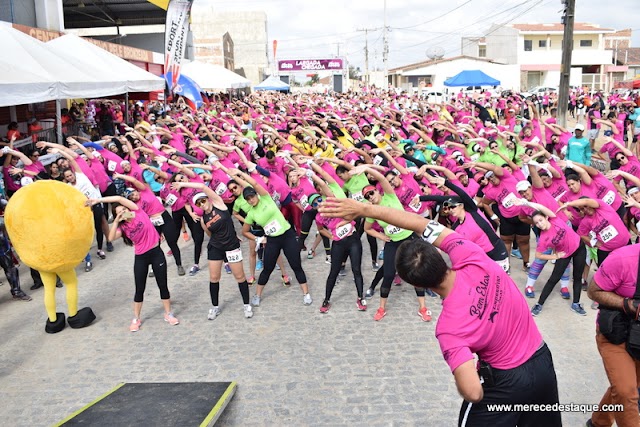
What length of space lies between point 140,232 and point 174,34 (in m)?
10.8

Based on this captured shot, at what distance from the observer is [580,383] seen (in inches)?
198

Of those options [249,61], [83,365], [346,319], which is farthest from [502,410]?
[249,61]

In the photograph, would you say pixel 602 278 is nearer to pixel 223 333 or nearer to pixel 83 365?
pixel 223 333

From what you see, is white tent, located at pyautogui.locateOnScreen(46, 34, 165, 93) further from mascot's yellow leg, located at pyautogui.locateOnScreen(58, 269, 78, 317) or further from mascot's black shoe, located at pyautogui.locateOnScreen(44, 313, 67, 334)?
mascot's black shoe, located at pyautogui.locateOnScreen(44, 313, 67, 334)

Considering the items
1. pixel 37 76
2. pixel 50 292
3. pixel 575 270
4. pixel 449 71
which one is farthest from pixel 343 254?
pixel 449 71

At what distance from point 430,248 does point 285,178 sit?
23.8ft

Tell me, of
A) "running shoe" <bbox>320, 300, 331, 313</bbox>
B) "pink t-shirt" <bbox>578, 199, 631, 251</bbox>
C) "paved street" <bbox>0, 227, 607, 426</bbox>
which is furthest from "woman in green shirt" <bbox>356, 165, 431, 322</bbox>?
"pink t-shirt" <bbox>578, 199, 631, 251</bbox>

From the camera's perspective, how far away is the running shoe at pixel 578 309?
6.60 meters

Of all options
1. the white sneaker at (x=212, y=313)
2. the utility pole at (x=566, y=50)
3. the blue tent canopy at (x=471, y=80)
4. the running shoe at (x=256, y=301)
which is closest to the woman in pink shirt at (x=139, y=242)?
the white sneaker at (x=212, y=313)

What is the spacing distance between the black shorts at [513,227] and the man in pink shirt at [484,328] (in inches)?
209

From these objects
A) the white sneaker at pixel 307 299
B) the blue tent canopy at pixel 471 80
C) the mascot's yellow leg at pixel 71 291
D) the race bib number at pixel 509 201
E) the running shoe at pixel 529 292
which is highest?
the blue tent canopy at pixel 471 80

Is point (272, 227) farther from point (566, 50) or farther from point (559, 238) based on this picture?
point (566, 50)

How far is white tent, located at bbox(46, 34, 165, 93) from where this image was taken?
1401 cm

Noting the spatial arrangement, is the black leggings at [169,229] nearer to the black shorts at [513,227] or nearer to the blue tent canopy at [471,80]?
the black shorts at [513,227]
